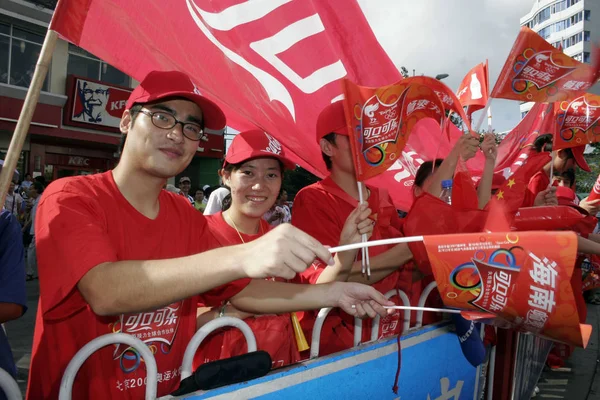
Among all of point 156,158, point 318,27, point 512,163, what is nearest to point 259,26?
point 318,27

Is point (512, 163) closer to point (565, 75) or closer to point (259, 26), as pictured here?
point (565, 75)

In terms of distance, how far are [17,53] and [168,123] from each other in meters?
16.0

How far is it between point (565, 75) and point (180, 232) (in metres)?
2.57

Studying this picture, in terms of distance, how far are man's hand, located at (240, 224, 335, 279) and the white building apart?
66.7 m

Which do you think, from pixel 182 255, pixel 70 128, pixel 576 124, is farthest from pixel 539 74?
pixel 70 128

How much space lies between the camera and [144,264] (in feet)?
4.35

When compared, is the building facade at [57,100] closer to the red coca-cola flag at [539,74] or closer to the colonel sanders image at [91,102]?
the colonel sanders image at [91,102]

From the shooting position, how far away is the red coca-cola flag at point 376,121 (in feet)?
6.66

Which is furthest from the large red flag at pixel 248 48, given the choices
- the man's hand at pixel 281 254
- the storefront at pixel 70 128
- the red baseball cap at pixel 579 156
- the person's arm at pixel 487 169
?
the storefront at pixel 70 128

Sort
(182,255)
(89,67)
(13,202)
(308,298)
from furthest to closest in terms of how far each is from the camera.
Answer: (89,67) → (13,202) → (308,298) → (182,255)

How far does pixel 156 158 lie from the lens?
1.72 metres

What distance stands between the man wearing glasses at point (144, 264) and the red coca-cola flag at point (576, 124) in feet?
9.06

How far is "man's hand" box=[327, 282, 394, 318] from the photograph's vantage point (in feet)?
6.21

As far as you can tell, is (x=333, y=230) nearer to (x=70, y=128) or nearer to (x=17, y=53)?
(x=17, y=53)
